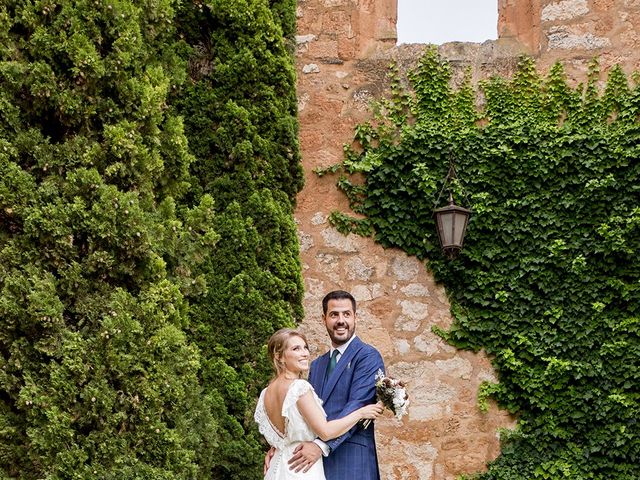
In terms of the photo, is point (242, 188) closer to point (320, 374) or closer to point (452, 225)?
point (452, 225)

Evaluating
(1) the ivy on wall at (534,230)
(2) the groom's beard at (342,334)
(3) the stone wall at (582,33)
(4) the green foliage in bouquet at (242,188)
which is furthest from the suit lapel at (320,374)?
(3) the stone wall at (582,33)

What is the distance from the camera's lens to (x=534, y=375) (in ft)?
19.2

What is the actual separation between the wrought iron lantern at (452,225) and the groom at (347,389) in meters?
1.85

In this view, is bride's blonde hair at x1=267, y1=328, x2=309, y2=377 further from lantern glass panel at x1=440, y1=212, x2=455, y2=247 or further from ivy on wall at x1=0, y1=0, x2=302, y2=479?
lantern glass panel at x1=440, y1=212, x2=455, y2=247

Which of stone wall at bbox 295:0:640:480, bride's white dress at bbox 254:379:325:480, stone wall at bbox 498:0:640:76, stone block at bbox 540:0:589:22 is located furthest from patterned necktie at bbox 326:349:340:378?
stone block at bbox 540:0:589:22

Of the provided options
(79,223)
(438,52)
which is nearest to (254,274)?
(79,223)

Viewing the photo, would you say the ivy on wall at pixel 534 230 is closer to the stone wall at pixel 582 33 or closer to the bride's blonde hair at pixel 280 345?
the stone wall at pixel 582 33

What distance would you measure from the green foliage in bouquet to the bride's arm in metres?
1.23

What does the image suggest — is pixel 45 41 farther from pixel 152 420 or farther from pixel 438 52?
pixel 438 52

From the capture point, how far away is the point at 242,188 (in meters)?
5.43

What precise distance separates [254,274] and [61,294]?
4.86ft

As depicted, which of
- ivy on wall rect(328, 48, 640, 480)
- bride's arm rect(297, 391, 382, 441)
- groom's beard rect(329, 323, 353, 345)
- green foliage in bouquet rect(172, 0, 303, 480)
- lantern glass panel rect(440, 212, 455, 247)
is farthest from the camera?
lantern glass panel rect(440, 212, 455, 247)

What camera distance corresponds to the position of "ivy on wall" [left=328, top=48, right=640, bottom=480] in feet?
18.9

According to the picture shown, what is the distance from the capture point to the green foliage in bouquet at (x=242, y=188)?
5.10 metres
